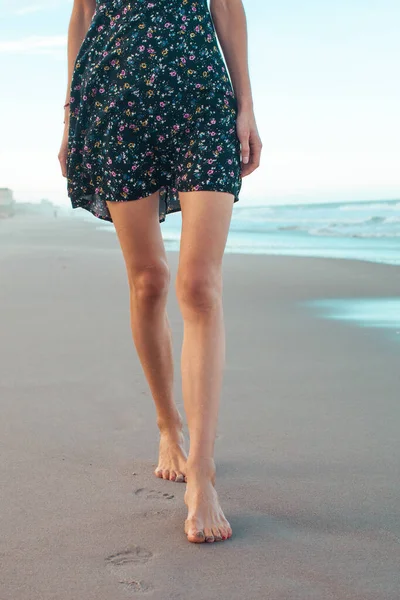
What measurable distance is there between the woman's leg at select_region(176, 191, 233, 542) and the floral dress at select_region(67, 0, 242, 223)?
8cm

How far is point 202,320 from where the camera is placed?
2.28m

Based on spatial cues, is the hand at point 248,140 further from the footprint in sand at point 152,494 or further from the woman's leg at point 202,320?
the footprint in sand at point 152,494

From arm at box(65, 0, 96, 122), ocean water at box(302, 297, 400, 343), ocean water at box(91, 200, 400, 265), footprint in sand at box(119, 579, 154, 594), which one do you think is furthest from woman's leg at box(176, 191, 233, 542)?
ocean water at box(91, 200, 400, 265)

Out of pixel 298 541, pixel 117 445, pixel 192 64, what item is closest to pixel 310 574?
pixel 298 541

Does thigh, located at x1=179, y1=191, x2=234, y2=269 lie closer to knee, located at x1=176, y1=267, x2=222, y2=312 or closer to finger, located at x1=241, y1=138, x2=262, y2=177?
knee, located at x1=176, y1=267, x2=222, y2=312

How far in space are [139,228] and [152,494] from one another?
83 cm

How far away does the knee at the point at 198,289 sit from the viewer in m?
2.24

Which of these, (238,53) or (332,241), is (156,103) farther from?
(332,241)

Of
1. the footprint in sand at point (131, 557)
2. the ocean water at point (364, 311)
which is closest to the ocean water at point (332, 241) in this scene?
the ocean water at point (364, 311)

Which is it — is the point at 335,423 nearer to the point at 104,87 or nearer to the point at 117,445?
the point at 117,445

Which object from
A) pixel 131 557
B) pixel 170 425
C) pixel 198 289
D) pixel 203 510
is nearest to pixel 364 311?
pixel 170 425

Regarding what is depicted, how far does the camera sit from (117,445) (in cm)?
280

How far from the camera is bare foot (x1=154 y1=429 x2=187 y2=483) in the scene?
100 inches

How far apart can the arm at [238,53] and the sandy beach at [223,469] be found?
102cm
